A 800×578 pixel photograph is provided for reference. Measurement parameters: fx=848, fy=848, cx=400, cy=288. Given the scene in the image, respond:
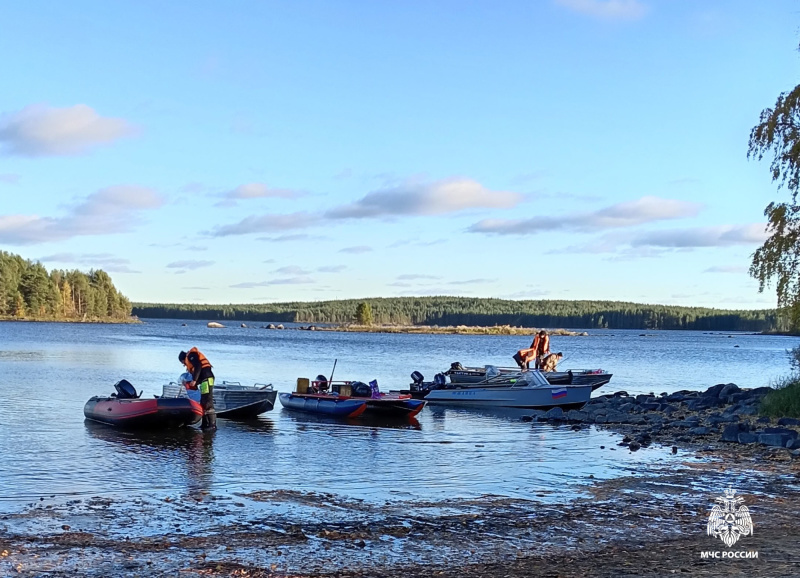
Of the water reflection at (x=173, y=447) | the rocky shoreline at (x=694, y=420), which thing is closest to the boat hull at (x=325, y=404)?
the water reflection at (x=173, y=447)

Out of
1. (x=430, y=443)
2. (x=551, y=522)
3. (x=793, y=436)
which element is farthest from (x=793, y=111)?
(x=551, y=522)

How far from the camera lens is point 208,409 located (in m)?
22.0

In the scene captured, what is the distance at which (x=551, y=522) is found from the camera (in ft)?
36.7

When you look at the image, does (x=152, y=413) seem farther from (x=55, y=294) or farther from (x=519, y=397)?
(x=55, y=294)

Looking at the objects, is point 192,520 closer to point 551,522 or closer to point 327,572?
point 327,572

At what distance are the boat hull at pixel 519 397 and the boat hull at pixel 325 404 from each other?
19.0 ft

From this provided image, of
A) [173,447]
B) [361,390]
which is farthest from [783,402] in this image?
[173,447]

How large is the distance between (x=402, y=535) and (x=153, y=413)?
41.4 ft

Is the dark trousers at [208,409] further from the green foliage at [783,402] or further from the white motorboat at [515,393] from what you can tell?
the green foliage at [783,402]

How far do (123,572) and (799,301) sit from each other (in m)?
16.8

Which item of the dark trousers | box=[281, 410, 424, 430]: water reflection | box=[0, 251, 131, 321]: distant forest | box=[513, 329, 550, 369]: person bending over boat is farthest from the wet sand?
box=[0, 251, 131, 321]: distant forest

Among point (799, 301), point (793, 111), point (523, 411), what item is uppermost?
point (793, 111)

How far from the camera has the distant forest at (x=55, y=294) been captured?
450 ft

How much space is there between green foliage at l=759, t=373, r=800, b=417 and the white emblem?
9.59 m
